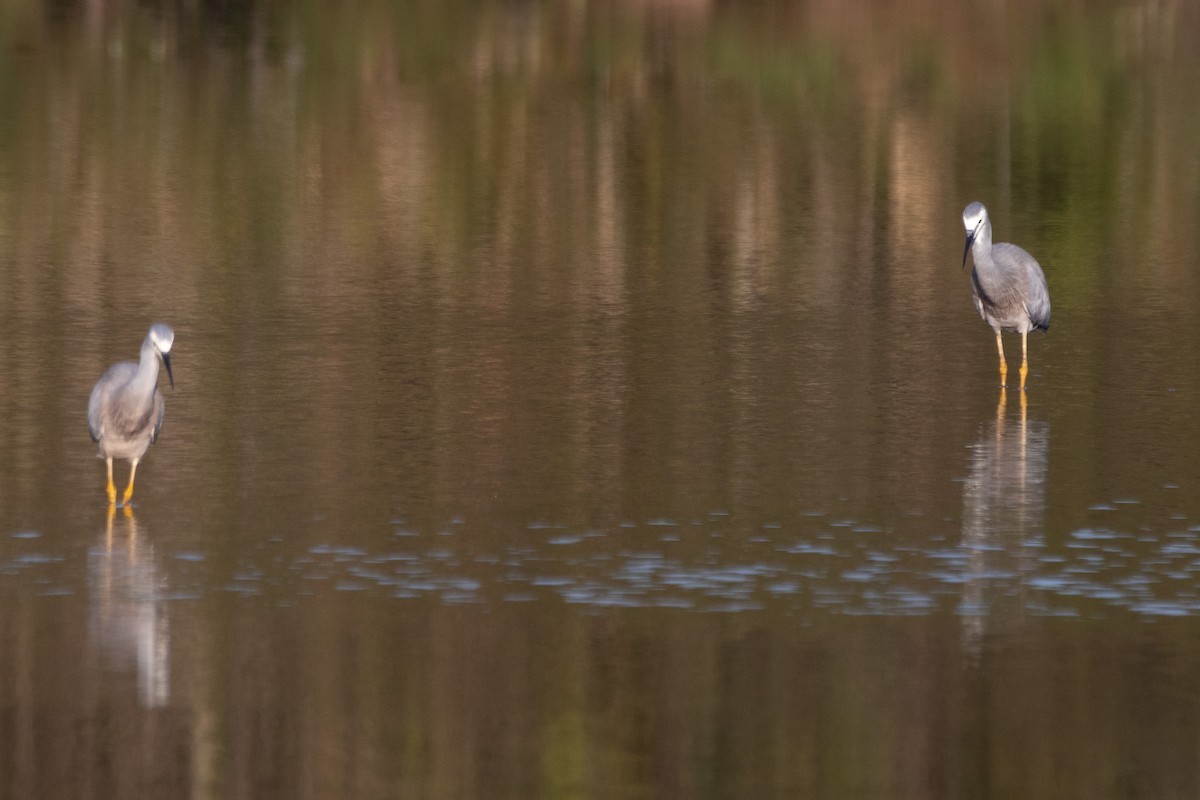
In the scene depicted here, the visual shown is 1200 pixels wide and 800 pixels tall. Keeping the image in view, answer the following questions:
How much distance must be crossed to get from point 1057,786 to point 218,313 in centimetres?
1160

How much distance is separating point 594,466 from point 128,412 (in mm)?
2737

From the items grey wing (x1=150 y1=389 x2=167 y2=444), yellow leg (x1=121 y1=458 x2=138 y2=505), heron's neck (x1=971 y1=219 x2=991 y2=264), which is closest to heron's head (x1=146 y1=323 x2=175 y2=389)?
grey wing (x1=150 y1=389 x2=167 y2=444)

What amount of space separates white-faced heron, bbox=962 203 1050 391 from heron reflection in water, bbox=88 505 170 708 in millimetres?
7139

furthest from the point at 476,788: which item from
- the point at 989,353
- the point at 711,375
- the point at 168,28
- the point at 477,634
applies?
Answer: the point at 168,28

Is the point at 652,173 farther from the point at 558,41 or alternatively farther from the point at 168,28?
the point at 168,28

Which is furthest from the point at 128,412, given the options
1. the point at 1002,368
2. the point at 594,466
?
the point at 1002,368

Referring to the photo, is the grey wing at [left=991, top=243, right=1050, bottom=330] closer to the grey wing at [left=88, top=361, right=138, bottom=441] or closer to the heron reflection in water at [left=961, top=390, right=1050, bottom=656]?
the heron reflection in water at [left=961, top=390, right=1050, bottom=656]

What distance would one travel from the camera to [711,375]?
58.2 ft

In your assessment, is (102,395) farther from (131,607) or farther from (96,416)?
(131,607)

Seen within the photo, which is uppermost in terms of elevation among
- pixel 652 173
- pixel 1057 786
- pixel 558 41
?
pixel 558 41

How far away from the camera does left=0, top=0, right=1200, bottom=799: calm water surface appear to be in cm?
1020

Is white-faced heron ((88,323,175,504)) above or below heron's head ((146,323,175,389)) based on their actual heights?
below

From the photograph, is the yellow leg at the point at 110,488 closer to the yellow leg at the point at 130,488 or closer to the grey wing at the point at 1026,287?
the yellow leg at the point at 130,488

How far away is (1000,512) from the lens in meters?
14.0
